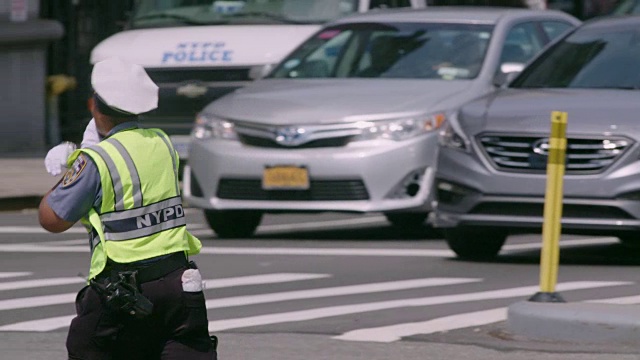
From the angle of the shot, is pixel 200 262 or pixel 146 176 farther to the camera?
pixel 200 262

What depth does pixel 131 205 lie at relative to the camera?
557 centimetres

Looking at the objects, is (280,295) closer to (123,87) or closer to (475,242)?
(475,242)

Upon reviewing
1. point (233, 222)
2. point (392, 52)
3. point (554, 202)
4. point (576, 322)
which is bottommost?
point (233, 222)

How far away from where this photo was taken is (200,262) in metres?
12.9

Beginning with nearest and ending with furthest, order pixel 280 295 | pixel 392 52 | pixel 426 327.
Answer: pixel 426 327 → pixel 280 295 → pixel 392 52

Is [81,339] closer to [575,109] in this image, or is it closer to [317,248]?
[575,109]

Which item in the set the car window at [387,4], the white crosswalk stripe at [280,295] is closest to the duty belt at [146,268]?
the white crosswalk stripe at [280,295]

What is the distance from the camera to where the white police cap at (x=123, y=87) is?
5.60 m

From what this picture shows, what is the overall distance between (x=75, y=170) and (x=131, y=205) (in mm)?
188

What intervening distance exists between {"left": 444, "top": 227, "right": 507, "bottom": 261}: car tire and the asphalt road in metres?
0.12

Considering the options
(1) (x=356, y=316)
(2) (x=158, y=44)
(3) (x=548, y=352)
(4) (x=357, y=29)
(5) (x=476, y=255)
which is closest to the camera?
(3) (x=548, y=352)

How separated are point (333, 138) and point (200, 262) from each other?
1496 millimetres

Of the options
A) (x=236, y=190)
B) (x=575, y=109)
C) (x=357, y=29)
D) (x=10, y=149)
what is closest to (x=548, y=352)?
(x=575, y=109)

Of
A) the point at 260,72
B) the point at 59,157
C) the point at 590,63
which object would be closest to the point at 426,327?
the point at 590,63
